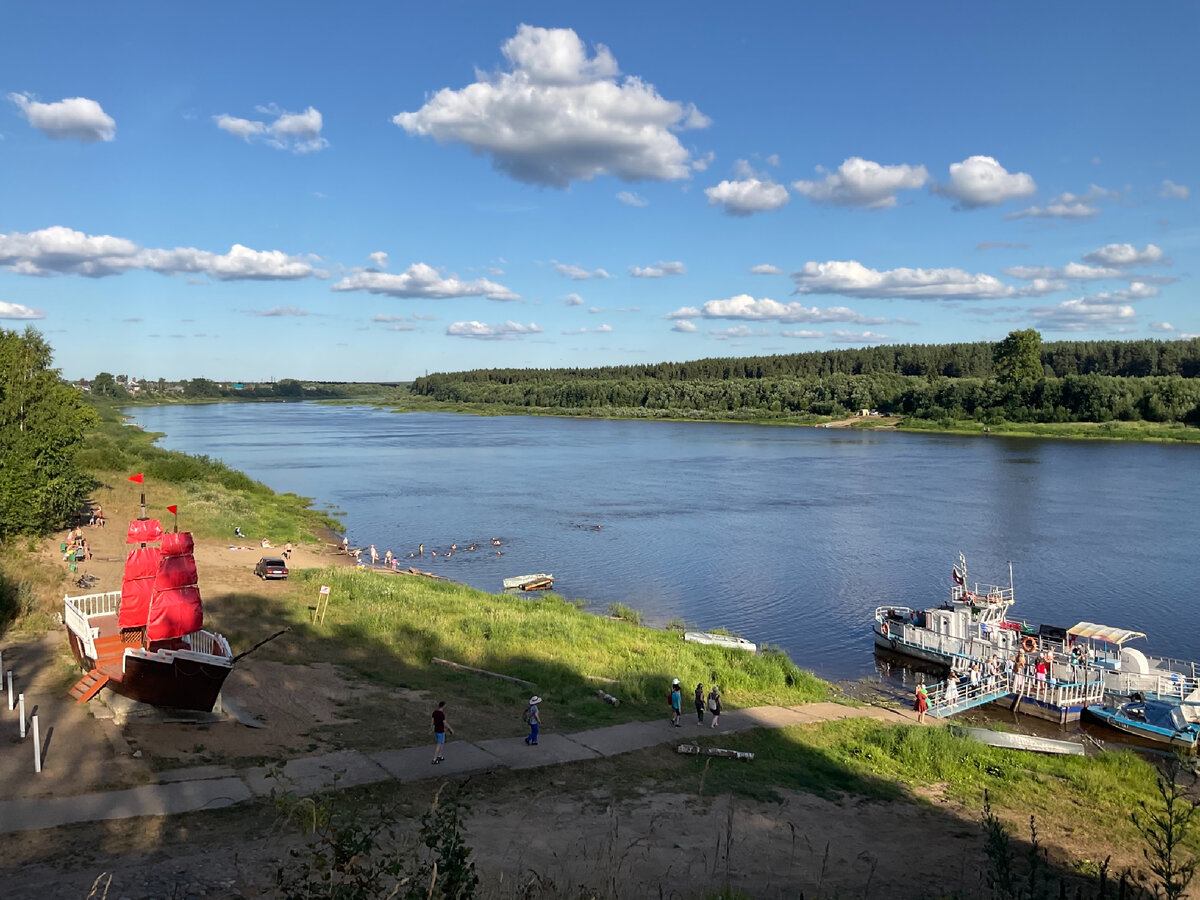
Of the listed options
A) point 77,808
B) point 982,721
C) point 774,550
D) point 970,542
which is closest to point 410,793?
point 77,808

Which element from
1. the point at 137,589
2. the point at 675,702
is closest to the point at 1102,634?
Answer: the point at 675,702

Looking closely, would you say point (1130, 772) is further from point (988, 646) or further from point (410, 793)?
point (410, 793)

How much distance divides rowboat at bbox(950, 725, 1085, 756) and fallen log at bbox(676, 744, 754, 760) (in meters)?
7.55

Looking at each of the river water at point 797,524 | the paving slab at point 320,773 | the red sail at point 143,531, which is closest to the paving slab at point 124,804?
the paving slab at point 320,773

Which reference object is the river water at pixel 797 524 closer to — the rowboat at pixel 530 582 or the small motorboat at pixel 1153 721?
the rowboat at pixel 530 582

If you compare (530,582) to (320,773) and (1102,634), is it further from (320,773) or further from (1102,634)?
(320,773)

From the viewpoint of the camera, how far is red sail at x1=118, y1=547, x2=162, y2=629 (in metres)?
17.8

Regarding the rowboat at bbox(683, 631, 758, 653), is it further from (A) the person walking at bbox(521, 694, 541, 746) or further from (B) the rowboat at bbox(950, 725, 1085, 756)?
(A) the person walking at bbox(521, 694, 541, 746)

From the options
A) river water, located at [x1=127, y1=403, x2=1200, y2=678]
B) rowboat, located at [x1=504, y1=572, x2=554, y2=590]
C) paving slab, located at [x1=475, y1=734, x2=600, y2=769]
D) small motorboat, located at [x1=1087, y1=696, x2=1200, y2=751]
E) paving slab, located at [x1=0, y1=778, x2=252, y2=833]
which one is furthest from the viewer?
rowboat, located at [x1=504, y1=572, x2=554, y2=590]

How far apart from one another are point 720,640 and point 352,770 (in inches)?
726

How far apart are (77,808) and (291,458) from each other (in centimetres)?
9886

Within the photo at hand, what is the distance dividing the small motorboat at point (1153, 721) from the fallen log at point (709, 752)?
1498 centimetres

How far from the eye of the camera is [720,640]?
31688 millimetres

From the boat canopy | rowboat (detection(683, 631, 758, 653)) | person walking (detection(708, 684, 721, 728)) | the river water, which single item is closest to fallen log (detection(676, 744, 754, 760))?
person walking (detection(708, 684, 721, 728))
